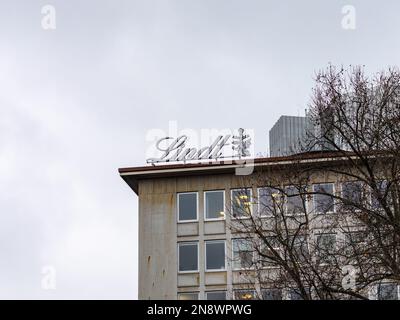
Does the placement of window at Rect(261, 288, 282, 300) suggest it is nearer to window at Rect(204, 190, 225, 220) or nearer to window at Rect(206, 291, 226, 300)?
window at Rect(206, 291, 226, 300)

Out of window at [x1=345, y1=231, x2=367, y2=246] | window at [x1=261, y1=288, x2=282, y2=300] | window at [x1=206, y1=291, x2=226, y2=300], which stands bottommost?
window at [x1=261, y1=288, x2=282, y2=300]

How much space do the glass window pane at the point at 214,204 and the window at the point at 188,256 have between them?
2.39 metres

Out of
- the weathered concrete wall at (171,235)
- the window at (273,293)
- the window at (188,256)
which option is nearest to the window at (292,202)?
the window at (273,293)

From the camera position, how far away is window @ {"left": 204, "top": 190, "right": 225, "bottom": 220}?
5658cm

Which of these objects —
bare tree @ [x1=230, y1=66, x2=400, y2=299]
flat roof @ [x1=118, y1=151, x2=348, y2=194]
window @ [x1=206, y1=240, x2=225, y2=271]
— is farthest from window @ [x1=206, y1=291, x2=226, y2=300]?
bare tree @ [x1=230, y1=66, x2=400, y2=299]

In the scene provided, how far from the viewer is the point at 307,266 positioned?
26.0 metres

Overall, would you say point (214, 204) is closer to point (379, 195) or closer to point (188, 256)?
point (188, 256)

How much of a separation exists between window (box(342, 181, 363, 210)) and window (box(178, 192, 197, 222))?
1164 inches

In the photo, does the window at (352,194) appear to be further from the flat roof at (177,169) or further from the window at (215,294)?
the window at (215,294)
